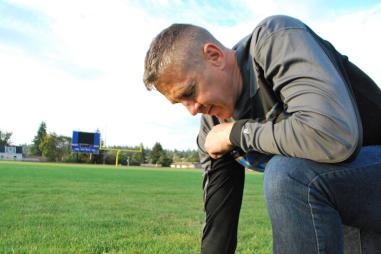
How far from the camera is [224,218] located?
248cm

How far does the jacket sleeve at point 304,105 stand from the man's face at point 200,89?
26cm

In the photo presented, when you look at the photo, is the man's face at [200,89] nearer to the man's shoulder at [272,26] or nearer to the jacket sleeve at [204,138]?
the man's shoulder at [272,26]

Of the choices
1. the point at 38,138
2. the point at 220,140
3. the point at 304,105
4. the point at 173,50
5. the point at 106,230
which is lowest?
the point at 106,230

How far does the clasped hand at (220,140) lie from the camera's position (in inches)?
76.0

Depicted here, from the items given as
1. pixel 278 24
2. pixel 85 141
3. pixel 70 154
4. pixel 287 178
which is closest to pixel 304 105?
pixel 287 178

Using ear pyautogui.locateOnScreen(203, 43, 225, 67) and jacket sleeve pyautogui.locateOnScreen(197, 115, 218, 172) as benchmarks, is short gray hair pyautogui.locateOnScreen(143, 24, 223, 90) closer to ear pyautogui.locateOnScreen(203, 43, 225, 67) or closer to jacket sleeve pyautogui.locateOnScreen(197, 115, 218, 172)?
ear pyautogui.locateOnScreen(203, 43, 225, 67)

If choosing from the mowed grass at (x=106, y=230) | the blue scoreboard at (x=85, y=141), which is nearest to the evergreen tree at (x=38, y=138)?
the blue scoreboard at (x=85, y=141)

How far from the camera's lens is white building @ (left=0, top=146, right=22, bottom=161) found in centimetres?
9338

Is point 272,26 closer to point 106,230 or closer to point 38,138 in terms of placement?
point 106,230

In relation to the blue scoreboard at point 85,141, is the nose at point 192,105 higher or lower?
lower

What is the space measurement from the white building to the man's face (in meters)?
98.4

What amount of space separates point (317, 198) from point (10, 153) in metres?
102

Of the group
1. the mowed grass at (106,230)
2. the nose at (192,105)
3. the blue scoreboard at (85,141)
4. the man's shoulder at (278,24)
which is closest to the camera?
the man's shoulder at (278,24)

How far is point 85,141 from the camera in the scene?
6675 cm
